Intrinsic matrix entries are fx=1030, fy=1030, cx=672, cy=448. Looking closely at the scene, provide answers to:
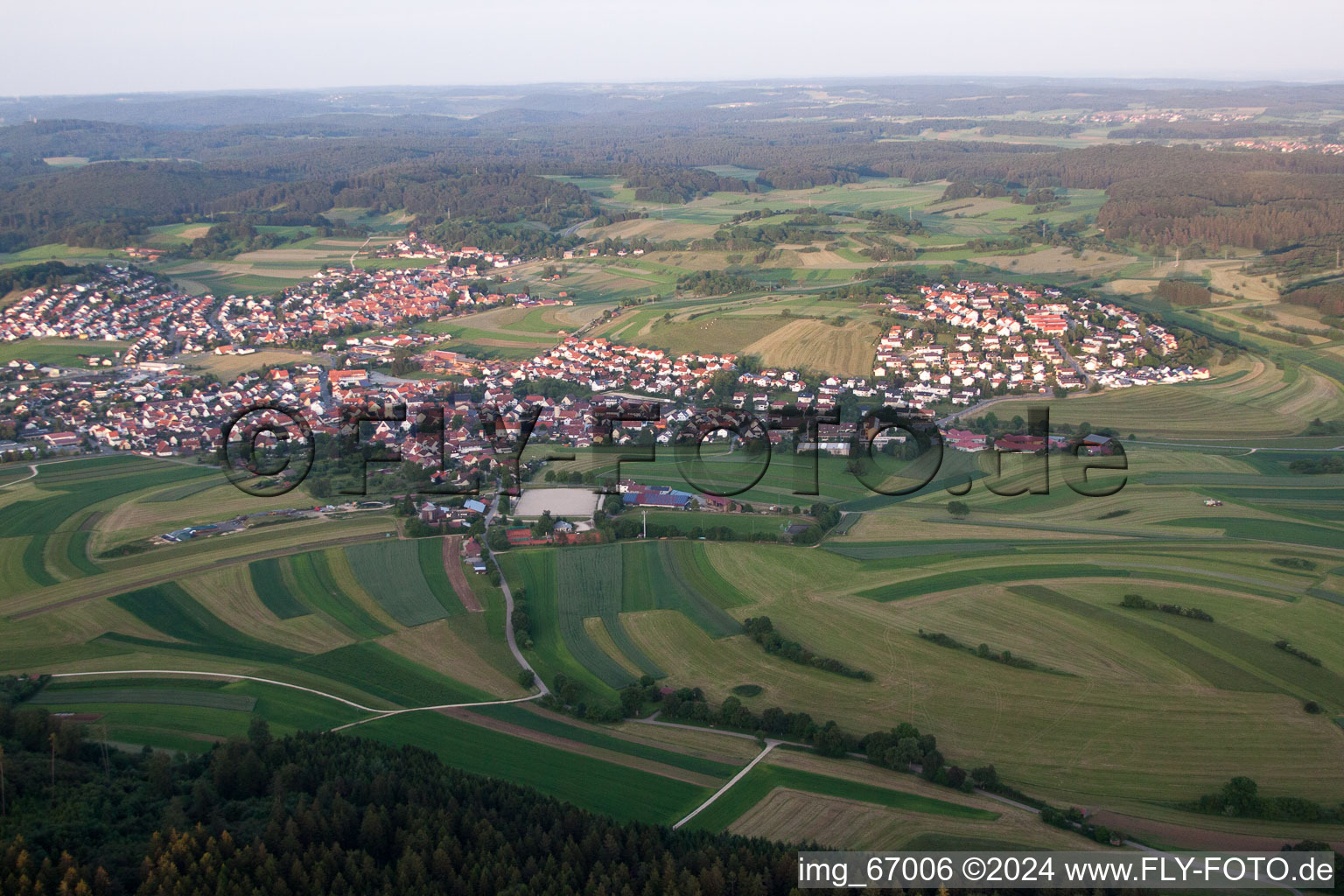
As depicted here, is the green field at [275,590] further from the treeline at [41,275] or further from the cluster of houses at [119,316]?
the treeline at [41,275]

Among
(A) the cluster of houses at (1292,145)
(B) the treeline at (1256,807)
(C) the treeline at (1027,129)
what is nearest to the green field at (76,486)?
(B) the treeline at (1256,807)

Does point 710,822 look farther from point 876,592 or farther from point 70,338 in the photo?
point 70,338

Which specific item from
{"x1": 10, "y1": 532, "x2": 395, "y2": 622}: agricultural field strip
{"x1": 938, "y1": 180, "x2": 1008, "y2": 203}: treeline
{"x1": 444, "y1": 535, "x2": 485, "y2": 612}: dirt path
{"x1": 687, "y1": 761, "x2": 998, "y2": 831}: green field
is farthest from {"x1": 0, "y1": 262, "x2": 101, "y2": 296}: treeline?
{"x1": 938, "y1": 180, "x2": 1008, "y2": 203}: treeline

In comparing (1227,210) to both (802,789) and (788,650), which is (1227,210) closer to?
(788,650)

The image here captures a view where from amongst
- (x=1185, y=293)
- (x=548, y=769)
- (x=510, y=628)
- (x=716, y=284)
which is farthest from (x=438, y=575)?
(x=1185, y=293)

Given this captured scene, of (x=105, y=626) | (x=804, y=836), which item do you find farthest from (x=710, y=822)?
(x=105, y=626)

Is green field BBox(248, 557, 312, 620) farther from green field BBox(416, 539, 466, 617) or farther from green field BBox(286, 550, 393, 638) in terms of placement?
green field BBox(416, 539, 466, 617)
